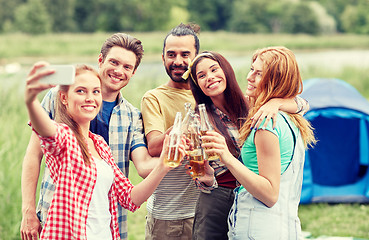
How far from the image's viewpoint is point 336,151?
6.11 m

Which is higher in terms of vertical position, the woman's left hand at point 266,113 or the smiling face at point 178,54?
the smiling face at point 178,54

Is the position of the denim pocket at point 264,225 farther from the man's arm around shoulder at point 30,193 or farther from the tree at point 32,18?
the tree at point 32,18

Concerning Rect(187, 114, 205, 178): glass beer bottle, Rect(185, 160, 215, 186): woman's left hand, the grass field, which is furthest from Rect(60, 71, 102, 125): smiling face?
the grass field

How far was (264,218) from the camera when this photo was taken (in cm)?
203

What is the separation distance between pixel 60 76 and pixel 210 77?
97cm

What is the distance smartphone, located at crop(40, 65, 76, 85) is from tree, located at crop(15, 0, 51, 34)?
122ft

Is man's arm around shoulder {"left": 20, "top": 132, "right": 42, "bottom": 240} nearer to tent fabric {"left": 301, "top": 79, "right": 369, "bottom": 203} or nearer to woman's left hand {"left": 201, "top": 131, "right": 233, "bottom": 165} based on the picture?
woman's left hand {"left": 201, "top": 131, "right": 233, "bottom": 165}

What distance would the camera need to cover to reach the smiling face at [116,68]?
7.98ft

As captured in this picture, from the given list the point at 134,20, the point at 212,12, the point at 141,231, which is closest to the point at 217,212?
the point at 141,231

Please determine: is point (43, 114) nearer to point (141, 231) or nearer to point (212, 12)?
point (141, 231)

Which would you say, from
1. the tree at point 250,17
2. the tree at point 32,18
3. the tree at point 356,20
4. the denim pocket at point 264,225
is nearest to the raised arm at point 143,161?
the denim pocket at point 264,225

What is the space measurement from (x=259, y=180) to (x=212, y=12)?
157ft

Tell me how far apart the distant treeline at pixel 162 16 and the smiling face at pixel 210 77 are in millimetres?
36656

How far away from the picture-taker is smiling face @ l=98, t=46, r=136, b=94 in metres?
2.43
